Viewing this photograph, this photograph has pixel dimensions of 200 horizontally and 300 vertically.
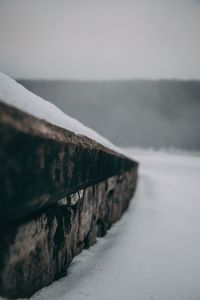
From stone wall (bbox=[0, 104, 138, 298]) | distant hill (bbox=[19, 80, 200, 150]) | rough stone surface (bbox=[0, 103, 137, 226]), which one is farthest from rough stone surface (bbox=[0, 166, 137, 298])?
distant hill (bbox=[19, 80, 200, 150])

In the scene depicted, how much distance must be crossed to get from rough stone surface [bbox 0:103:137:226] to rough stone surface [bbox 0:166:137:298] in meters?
0.12

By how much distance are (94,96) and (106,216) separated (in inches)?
413

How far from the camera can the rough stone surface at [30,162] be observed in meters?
0.87

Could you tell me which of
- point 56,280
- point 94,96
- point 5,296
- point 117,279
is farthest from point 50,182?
point 94,96

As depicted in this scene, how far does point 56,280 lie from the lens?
150 cm

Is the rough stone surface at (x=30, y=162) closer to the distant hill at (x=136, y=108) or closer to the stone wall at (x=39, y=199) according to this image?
the stone wall at (x=39, y=199)

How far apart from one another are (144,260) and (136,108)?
10598 mm

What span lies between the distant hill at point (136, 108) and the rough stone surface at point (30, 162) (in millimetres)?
9497

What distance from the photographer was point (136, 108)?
12.4 meters

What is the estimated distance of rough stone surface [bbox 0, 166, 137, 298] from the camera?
108cm

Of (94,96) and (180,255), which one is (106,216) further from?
(94,96)

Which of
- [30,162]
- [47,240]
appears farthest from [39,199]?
[47,240]

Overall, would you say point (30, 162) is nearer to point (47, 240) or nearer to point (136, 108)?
point (47, 240)

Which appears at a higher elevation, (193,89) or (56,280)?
(193,89)
